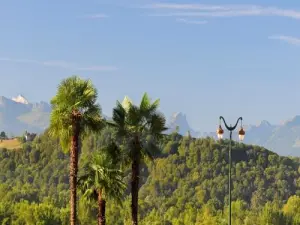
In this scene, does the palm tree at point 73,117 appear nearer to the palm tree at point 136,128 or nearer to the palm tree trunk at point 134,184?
the palm tree at point 136,128

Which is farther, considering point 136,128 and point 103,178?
point 136,128

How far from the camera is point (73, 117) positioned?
130 feet

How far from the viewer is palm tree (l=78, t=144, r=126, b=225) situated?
130 feet

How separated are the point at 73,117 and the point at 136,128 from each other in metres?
4.31

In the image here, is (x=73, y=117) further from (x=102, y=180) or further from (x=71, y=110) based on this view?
(x=102, y=180)

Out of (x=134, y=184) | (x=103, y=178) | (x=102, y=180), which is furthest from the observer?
(x=134, y=184)

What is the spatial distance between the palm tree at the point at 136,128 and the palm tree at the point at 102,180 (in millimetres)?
1281

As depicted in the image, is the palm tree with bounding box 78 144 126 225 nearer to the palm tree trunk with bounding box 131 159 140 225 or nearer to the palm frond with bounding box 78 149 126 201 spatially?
the palm frond with bounding box 78 149 126 201

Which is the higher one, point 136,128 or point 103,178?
point 136,128

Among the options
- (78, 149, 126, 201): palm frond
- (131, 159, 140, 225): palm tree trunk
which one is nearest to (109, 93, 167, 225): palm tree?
(131, 159, 140, 225): palm tree trunk

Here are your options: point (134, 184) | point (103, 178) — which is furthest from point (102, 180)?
point (134, 184)

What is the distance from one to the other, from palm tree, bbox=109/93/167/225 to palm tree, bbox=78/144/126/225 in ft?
4.20

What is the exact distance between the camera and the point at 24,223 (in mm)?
154750

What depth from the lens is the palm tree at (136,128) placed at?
41.1 meters
